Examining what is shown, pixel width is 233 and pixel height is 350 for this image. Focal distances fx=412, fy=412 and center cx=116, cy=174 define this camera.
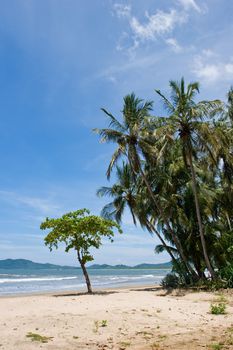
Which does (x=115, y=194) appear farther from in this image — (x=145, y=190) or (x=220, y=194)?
(x=220, y=194)

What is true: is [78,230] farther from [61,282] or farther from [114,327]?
[61,282]

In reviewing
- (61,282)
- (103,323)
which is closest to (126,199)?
(103,323)

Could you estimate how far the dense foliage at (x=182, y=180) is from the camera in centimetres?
1977

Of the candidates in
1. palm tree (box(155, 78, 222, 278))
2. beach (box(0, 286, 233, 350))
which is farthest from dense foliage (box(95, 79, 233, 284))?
beach (box(0, 286, 233, 350))

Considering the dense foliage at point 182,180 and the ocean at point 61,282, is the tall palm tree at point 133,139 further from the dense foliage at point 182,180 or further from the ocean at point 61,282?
the ocean at point 61,282

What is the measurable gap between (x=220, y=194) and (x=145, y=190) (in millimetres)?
4425

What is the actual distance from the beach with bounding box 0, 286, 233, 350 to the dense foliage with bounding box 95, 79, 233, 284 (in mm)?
9222

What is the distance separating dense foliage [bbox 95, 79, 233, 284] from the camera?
19.8 metres

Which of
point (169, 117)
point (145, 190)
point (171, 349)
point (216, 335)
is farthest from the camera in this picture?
point (145, 190)

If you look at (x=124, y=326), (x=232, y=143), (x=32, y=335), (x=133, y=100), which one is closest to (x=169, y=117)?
(x=133, y=100)

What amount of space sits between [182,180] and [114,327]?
15679mm

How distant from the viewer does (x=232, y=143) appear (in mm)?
23062

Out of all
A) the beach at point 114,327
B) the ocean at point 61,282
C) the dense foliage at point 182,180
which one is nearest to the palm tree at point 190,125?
the dense foliage at point 182,180

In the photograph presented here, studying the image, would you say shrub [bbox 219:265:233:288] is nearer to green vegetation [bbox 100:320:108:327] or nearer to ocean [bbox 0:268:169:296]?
green vegetation [bbox 100:320:108:327]
